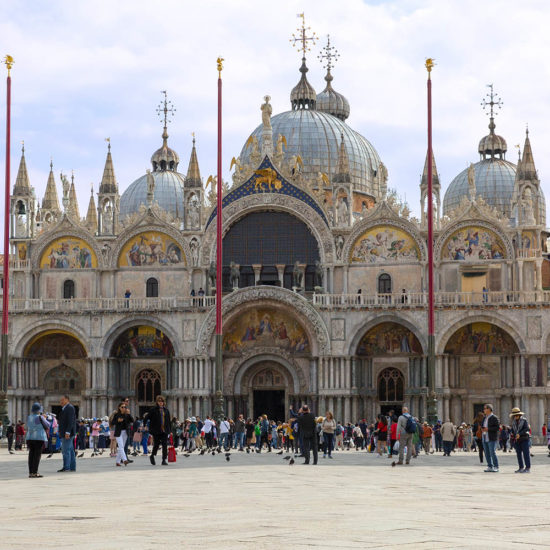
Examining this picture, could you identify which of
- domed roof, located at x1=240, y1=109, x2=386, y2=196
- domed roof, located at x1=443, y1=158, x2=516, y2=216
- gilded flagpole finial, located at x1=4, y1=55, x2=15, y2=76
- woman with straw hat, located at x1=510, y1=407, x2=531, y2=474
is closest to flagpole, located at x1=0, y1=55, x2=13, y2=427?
gilded flagpole finial, located at x1=4, y1=55, x2=15, y2=76

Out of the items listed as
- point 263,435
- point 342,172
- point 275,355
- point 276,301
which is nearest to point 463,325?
point 276,301

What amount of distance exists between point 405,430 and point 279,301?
2673 centimetres

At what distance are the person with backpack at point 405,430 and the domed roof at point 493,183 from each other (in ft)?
160

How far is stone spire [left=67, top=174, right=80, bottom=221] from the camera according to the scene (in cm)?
6151

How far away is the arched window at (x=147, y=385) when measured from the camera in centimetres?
6053

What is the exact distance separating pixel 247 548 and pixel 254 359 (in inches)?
1841

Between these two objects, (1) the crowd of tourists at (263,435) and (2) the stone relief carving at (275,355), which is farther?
(2) the stone relief carving at (275,355)

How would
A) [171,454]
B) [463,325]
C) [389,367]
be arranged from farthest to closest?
[389,367]
[463,325]
[171,454]

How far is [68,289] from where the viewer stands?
61.2m

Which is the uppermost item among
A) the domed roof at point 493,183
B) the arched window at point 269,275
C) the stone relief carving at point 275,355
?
the domed roof at point 493,183

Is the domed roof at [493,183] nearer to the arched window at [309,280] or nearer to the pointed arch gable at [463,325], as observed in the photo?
the arched window at [309,280]

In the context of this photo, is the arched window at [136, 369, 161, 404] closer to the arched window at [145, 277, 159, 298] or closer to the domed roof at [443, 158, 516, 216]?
the arched window at [145, 277, 159, 298]

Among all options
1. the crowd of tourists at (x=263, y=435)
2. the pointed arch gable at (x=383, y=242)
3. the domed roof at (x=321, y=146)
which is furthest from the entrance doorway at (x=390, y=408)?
the domed roof at (x=321, y=146)

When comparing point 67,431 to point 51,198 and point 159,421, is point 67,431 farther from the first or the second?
point 51,198
